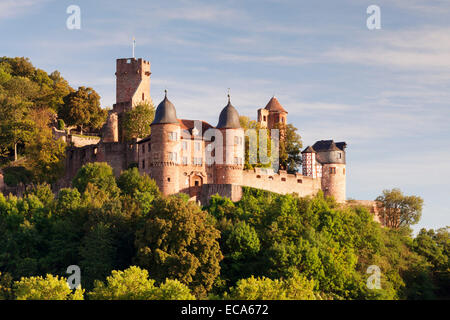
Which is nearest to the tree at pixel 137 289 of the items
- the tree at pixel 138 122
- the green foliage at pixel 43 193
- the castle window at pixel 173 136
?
the green foliage at pixel 43 193

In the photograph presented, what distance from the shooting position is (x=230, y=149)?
7806 cm

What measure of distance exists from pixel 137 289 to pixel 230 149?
86.8 ft

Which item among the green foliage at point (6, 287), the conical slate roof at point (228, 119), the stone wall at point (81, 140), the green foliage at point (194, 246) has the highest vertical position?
the conical slate roof at point (228, 119)

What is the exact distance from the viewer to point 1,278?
62750 mm

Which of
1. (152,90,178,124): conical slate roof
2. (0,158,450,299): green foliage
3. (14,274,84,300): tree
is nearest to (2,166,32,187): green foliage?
(0,158,450,299): green foliage

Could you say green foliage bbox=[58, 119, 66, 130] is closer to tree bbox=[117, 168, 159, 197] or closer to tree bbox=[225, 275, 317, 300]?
tree bbox=[117, 168, 159, 197]

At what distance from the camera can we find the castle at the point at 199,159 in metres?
75.1

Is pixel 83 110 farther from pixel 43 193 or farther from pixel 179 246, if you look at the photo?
pixel 179 246

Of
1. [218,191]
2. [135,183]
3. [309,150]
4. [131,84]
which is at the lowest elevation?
[218,191]

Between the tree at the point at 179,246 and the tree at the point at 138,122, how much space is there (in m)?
22.4

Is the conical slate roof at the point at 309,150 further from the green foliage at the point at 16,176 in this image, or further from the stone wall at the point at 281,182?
the green foliage at the point at 16,176

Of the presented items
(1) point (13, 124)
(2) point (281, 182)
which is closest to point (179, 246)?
(2) point (281, 182)

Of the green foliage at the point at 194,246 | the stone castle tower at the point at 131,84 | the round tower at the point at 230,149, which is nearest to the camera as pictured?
the green foliage at the point at 194,246
